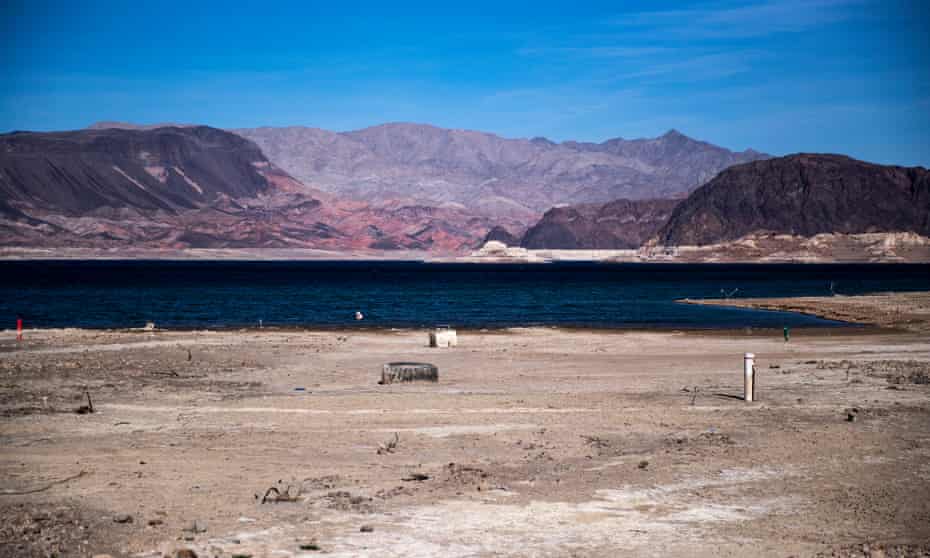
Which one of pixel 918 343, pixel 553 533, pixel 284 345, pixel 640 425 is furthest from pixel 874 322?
pixel 553 533

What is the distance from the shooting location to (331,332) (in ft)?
161

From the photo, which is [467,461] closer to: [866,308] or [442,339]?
[442,339]

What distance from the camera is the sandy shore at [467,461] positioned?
11.4 meters

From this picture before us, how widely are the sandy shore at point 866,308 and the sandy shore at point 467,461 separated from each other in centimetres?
2644

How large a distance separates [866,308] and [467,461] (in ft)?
184

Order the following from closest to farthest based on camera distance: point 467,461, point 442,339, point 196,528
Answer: point 196,528 < point 467,461 < point 442,339

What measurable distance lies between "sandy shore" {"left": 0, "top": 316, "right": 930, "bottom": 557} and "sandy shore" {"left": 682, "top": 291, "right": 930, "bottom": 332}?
86.7 ft

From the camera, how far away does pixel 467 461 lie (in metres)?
15.7

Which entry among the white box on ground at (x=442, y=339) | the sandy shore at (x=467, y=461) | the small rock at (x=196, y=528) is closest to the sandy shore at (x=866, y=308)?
the white box on ground at (x=442, y=339)

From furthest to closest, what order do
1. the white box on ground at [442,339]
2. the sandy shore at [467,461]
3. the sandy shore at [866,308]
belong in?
the sandy shore at [866,308] < the white box on ground at [442,339] < the sandy shore at [467,461]

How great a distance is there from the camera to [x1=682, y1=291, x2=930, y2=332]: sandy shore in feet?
177

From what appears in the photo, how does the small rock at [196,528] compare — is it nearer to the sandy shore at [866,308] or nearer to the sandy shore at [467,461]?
the sandy shore at [467,461]

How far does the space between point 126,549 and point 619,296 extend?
290ft

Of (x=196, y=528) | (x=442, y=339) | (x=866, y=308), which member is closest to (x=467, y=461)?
(x=196, y=528)
